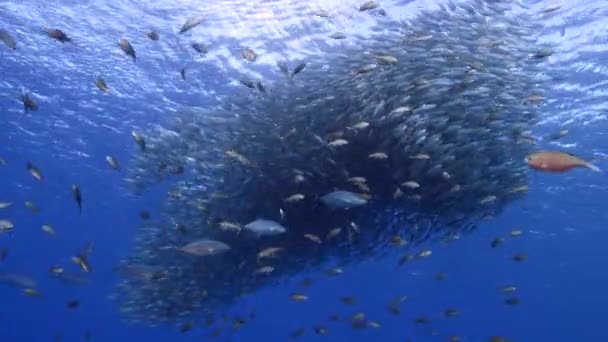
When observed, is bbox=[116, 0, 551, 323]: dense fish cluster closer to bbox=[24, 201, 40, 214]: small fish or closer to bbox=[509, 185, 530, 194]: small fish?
bbox=[509, 185, 530, 194]: small fish

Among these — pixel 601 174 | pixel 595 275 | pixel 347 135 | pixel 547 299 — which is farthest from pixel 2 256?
pixel 547 299

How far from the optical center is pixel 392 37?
12945 mm

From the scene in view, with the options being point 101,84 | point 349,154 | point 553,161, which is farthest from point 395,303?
point 553,161

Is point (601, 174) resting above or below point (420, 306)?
above

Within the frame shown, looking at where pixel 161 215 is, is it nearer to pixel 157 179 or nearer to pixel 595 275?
pixel 157 179

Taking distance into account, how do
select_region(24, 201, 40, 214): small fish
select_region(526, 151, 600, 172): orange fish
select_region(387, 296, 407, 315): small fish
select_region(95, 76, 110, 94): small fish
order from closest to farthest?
select_region(526, 151, 600, 172): orange fish
select_region(95, 76, 110, 94): small fish
select_region(24, 201, 40, 214): small fish
select_region(387, 296, 407, 315): small fish

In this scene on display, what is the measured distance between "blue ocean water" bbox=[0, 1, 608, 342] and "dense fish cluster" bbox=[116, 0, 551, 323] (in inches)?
81.0

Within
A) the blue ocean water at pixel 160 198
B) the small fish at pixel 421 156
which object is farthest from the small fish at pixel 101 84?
the small fish at pixel 421 156

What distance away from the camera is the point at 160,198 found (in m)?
28.9

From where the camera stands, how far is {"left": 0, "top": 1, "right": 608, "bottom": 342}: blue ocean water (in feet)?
56.5

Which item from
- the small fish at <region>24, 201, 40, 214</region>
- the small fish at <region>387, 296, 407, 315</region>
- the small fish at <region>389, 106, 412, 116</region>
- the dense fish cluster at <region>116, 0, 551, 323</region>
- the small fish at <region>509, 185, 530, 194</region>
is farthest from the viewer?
the small fish at <region>387, 296, 407, 315</region>

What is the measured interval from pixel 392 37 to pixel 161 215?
24.7 ft

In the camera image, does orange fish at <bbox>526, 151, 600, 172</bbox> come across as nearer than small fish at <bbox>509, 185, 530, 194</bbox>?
Yes

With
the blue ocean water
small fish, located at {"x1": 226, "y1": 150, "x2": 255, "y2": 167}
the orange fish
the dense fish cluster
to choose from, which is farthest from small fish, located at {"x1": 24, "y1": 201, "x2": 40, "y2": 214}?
the orange fish
